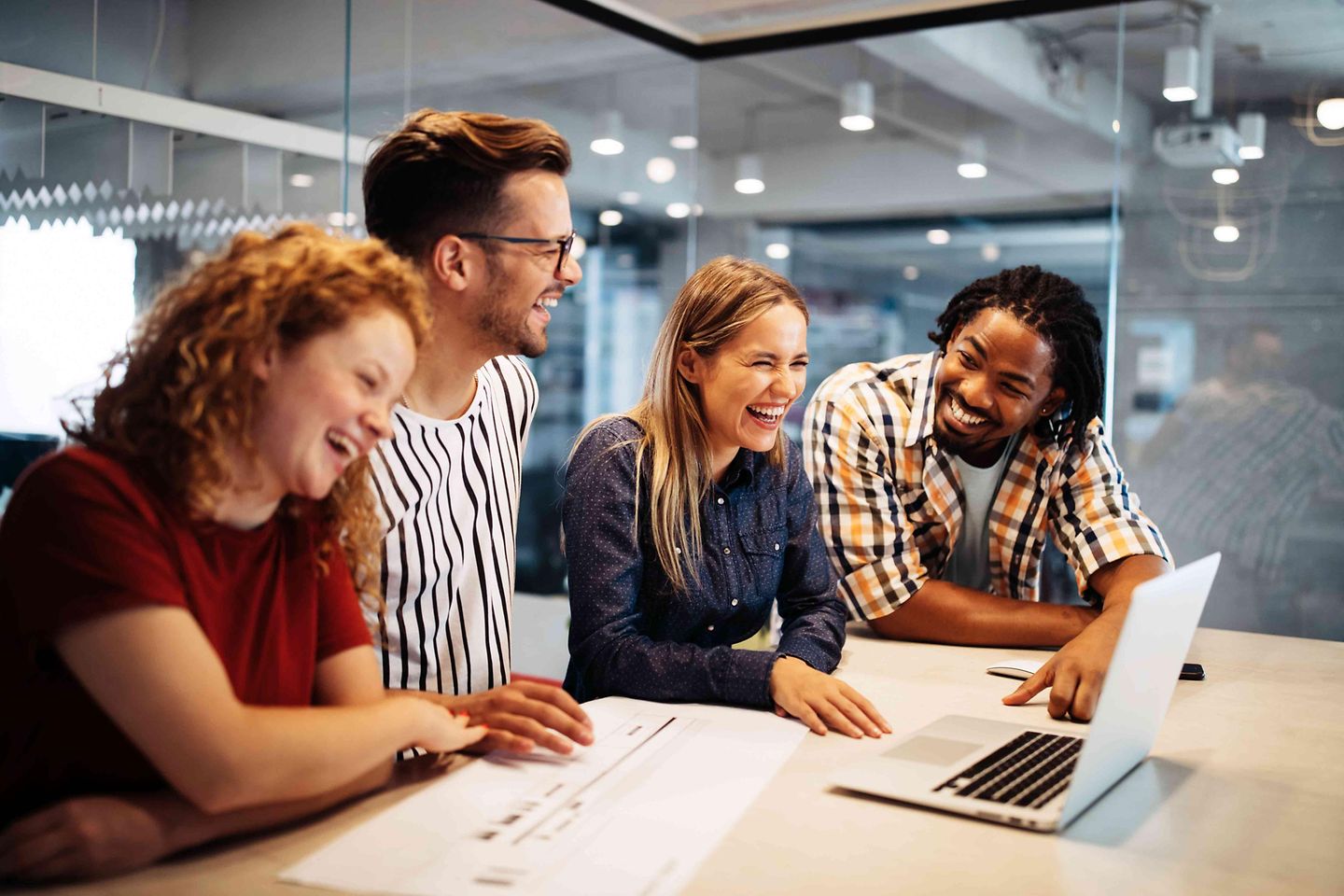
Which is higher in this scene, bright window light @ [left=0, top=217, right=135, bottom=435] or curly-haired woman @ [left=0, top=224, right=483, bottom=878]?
bright window light @ [left=0, top=217, right=135, bottom=435]

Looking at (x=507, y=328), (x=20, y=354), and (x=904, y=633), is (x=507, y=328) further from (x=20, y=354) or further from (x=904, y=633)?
(x=20, y=354)

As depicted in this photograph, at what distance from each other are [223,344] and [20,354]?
160cm

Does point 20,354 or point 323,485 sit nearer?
point 323,485

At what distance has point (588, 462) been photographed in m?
1.77

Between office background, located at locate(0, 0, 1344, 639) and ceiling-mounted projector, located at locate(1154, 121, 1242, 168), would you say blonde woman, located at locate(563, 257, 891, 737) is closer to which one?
office background, located at locate(0, 0, 1344, 639)

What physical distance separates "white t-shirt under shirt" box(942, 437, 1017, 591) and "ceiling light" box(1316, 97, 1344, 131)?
1865mm

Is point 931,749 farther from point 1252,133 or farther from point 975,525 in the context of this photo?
point 1252,133

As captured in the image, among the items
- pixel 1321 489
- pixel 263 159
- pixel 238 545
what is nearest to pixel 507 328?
pixel 238 545

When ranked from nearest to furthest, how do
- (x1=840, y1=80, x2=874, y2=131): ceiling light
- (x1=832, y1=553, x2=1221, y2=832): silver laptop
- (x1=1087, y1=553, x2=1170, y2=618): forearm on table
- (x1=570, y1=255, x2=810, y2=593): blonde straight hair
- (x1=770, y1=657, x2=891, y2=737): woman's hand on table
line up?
(x1=832, y1=553, x2=1221, y2=832): silver laptop → (x1=770, y1=657, x2=891, y2=737): woman's hand on table → (x1=570, y1=255, x2=810, y2=593): blonde straight hair → (x1=1087, y1=553, x2=1170, y2=618): forearm on table → (x1=840, y1=80, x2=874, y2=131): ceiling light

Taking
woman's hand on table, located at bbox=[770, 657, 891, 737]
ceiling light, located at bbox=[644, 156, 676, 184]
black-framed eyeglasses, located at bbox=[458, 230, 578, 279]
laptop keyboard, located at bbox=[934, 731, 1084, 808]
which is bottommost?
laptop keyboard, located at bbox=[934, 731, 1084, 808]

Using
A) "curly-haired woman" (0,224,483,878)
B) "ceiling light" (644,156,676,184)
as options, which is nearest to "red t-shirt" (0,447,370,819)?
"curly-haired woman" (0,224,483,878)

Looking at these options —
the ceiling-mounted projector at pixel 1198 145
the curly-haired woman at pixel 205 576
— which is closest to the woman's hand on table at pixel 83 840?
the curly-haired woman at pixel 205 576

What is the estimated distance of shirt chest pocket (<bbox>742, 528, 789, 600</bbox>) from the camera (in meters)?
1.87

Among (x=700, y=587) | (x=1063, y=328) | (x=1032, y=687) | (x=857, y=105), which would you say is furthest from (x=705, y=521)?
(x=857, y=105)
